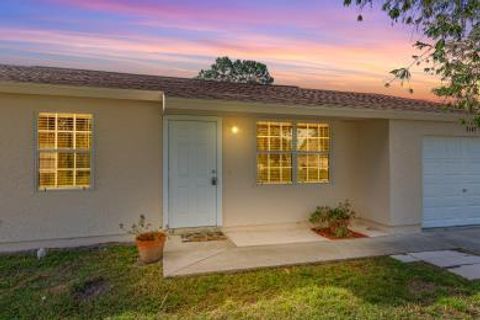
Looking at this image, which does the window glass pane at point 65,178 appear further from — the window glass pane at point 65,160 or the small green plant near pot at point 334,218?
the small green plant near pot at point 334,218

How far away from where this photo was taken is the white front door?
7.46 m

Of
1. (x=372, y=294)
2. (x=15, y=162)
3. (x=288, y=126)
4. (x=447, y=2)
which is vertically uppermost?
(x=447, y=2)

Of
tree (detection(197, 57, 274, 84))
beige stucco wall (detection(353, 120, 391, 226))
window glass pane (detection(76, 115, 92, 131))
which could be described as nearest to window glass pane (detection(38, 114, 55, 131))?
window glass pane (detection(76, 115, 92, 131))

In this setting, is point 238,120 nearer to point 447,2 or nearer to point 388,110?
point 388,110

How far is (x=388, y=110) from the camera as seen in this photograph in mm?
7699

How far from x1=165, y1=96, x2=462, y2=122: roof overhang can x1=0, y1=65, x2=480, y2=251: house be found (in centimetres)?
2

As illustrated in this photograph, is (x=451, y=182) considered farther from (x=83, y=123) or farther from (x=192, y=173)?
(x=83, y=123)

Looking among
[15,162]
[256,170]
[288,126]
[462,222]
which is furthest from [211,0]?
[462,222]

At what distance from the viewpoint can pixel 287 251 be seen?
628cm

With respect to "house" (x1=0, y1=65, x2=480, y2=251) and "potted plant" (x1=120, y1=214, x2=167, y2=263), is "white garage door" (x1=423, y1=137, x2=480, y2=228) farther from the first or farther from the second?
"potted plant" (x1=120, y1=214, x2=167, y2=263)

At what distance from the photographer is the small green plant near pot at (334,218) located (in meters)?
7.55

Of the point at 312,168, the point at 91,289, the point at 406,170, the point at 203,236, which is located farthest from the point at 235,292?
the point at 406,170

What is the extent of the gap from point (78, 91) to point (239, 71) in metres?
25.5

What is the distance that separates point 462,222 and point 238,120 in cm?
597
